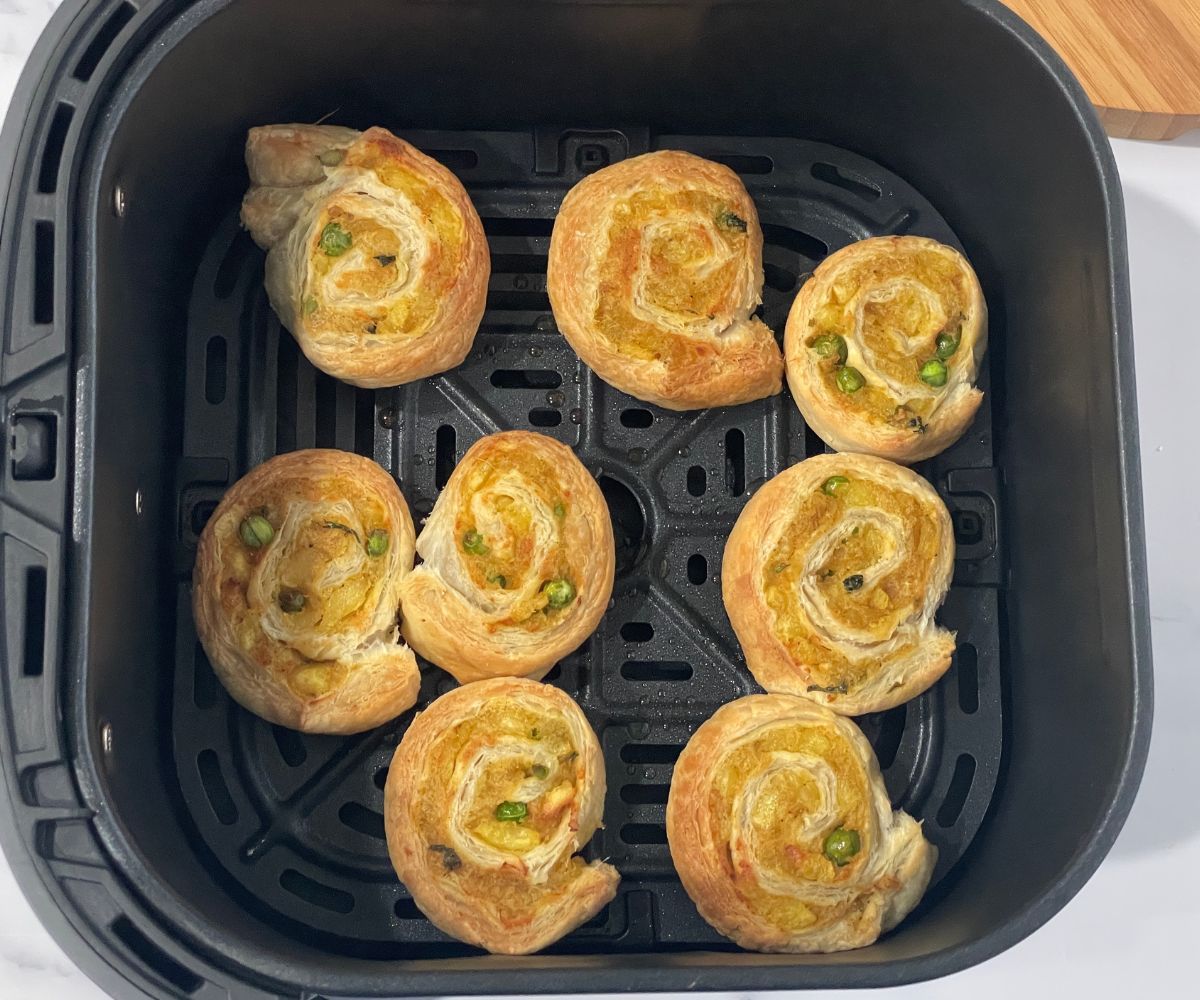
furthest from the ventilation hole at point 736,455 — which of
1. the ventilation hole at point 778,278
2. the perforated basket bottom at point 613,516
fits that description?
the ventilation hole at point 778,278

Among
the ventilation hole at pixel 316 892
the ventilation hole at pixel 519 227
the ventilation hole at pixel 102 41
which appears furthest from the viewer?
the ventilation hole at pixel 519 227

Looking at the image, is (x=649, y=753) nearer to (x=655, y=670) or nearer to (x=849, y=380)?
(x=655, y=670)

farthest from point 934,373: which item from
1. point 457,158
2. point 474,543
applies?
point 457,158

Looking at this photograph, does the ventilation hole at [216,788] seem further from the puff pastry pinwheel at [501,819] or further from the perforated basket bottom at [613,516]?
the puff pastry pinwheel at [501,819]

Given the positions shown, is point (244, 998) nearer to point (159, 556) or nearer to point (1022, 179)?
point (159, 556)

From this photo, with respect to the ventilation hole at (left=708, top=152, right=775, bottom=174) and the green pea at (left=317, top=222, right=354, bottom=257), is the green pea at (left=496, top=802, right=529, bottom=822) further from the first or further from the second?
the ventilation hole at (left=708, top=152, right=775, bottom=174)

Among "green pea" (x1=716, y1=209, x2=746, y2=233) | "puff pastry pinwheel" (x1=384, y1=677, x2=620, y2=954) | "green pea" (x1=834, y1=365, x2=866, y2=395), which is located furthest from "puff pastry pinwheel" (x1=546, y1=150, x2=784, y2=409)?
"puff pastry pinwheel" (x1=384, y1=677, x2=620, y2=954)
